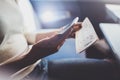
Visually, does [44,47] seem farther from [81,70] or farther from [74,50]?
[74,50]

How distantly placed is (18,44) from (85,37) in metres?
0.33

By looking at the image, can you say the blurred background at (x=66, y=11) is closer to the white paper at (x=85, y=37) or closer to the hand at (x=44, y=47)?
the white paper at (x=85, y=37)

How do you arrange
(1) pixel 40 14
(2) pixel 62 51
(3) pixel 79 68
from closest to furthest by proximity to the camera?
(3) pixel 79 68 < (2) pixel 62 51 < (1) pixel 40 14

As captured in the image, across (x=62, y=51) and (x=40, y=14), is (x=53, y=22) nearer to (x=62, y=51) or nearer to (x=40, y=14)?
(x=40, y=14)

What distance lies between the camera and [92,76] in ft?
3.15

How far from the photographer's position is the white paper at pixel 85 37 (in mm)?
886

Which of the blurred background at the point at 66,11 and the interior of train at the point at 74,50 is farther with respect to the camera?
the blurred background at the point at 66,11

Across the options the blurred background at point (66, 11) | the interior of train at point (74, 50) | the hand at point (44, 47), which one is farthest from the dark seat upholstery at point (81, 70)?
the blurred background at point (66, 11)

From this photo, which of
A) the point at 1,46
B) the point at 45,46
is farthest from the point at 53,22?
the point at 45,46

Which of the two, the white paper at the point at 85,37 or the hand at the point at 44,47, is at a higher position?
the hand at the point at 44,47

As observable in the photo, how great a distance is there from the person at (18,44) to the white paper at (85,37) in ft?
0.17

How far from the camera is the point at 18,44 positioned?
42.7 inches

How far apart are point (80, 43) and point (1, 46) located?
13.8 inches

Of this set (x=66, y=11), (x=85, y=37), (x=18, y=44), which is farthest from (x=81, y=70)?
(x=66, y=11)
